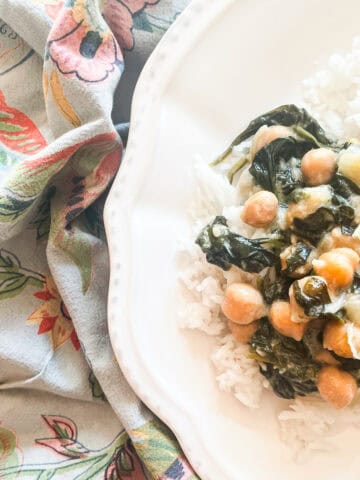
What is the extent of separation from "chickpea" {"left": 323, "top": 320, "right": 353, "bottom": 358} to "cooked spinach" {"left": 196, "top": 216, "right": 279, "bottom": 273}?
0.23 meters

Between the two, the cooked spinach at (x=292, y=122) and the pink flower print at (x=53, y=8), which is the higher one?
the pink flower print at (x=53, y=8)

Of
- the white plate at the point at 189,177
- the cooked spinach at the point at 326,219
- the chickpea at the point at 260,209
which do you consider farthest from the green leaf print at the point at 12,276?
the cooked spinach at the point at 326,219

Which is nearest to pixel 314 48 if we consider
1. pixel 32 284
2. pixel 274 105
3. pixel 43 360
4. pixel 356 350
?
pixel 274 105

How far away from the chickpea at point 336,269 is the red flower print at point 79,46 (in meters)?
0.80

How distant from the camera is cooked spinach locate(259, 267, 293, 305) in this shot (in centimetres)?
152

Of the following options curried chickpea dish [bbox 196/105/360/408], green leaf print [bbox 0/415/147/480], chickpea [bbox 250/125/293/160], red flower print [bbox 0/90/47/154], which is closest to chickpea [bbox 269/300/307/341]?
curried chickpea dish [bbox 196/105/360/408]

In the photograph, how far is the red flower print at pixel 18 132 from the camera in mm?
1806

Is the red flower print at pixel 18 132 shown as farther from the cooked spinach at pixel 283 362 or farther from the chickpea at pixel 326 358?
the chickpea at pixel 326 358

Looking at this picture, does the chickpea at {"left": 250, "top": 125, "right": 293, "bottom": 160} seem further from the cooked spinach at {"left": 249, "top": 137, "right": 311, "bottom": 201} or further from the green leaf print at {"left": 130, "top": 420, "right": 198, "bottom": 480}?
the green leaf print at {"left": 130, "top": 420, "right": 198, "bottom": 480}

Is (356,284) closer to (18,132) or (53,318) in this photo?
(53,318)

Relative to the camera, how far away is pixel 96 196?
68.5 inches

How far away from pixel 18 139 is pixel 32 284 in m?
0.44

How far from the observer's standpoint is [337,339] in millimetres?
1390

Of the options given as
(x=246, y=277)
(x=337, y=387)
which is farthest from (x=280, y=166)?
(x=337, y=387)
